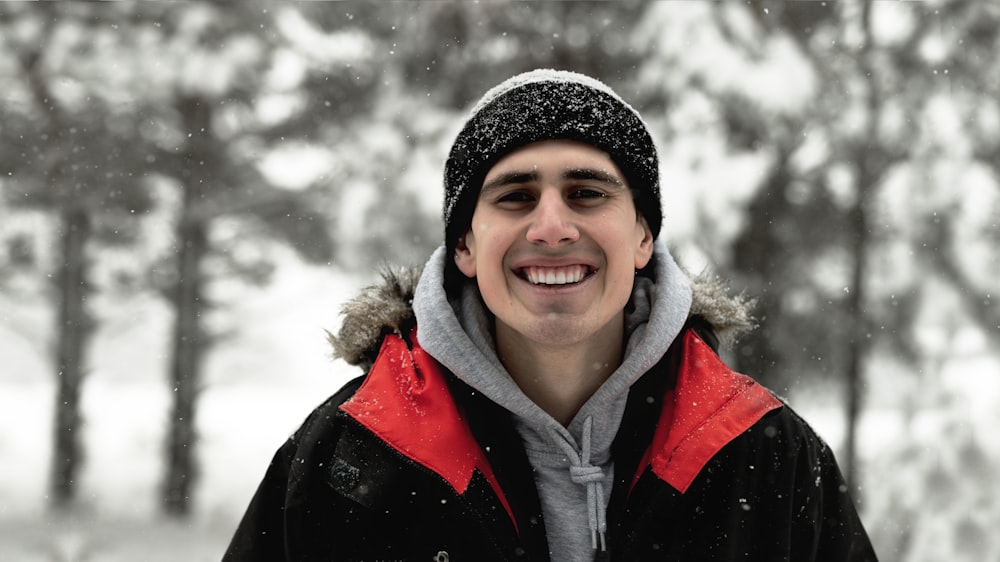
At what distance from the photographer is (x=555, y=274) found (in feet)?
6.76

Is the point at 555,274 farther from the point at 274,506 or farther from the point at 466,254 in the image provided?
the point at 274,506

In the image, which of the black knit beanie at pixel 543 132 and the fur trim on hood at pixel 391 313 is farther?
the fur trim on hood at pixel 391 313

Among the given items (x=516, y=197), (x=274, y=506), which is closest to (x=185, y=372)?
(x=274, y=506)

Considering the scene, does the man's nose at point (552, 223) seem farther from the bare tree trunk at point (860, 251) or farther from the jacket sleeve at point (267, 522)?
the bare tree trunk at point (860, 251)

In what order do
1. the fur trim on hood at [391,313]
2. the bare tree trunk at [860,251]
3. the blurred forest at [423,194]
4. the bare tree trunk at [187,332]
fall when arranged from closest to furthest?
the fur trim on hood at [391,313] → the blurred forest at [423,194] → the bare tree trunk at [860,251] → the bare tree trunk at [187,332]

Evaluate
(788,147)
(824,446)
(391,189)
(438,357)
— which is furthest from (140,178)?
(824,446)

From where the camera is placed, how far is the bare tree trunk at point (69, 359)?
8.84 m

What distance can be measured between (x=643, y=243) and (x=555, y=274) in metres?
0.47

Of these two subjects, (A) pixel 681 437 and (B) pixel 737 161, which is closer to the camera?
(A) pixel 681 437

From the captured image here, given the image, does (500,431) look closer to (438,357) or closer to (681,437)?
(438,357)

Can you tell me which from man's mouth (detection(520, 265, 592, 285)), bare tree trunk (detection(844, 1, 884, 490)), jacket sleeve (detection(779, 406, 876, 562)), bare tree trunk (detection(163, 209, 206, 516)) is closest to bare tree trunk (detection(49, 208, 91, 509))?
bare tree trunk (detection(163, 209, 206, 516))

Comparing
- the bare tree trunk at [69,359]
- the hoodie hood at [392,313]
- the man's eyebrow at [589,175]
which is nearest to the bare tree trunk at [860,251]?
the hoodie hood at [392,313]

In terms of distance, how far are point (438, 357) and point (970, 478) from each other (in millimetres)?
8428

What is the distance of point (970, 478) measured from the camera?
8508 mm
